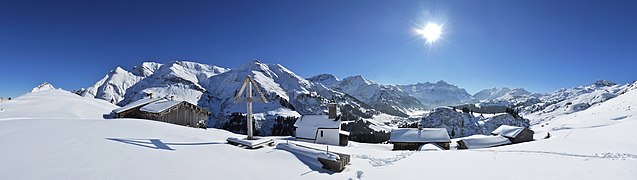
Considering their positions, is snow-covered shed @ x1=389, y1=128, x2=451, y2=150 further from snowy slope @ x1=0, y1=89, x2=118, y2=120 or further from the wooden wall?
snowy slope @ x1=0, y1=89, x2=118, y2=120

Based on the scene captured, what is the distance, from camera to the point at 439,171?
1226 centimetres

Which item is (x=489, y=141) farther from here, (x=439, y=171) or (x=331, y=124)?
(x=439, y=171)

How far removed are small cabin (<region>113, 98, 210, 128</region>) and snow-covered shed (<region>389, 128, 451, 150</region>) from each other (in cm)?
3282

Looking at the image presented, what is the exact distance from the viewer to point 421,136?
164 ft

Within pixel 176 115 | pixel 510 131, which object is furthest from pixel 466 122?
pixel 176 115

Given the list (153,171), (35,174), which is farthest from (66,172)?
(153,171)

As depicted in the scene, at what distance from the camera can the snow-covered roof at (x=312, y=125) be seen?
47781mm

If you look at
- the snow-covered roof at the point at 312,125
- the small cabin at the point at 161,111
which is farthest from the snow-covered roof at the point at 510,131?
the small cabin at the point at 161,111

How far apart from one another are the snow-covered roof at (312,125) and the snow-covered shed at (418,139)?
11.0 m

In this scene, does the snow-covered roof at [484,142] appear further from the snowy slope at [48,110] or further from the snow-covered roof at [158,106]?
the snowy slope at [48,110]

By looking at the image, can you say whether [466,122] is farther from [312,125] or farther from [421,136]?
[312,125]

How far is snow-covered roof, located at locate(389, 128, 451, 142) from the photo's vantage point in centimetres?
4891

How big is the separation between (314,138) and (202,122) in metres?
17.8

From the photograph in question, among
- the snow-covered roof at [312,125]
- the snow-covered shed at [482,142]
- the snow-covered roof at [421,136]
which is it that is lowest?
the snow-covered shed at [482,142]
